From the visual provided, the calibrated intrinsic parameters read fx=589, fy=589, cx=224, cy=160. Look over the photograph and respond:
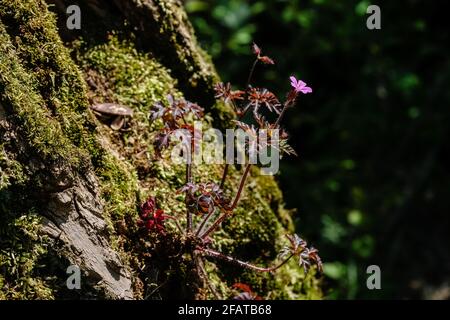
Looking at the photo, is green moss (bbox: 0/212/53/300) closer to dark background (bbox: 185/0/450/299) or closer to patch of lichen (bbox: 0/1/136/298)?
patch of lichen (bbox: 0/1/136/298)

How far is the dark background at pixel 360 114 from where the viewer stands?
5840 mm

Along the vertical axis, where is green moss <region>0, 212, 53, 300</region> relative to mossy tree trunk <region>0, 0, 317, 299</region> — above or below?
below

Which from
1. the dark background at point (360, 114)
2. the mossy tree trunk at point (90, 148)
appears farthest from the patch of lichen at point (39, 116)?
the dark background at point (360, 114)

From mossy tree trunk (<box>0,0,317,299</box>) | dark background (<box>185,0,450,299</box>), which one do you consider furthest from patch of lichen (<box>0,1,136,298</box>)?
dark background (<box>185,0,450,299</box>)

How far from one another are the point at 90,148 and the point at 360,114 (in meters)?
4.23

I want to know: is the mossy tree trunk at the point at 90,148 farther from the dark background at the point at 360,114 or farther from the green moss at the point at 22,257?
the dark background at the point at 360,114

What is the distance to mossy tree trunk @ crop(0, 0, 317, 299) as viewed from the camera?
2.00m

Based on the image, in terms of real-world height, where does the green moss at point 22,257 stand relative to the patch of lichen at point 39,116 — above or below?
below

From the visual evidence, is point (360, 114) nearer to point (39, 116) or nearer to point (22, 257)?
point (39, 116)

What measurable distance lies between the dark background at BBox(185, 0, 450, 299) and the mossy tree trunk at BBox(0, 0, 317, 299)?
301cm

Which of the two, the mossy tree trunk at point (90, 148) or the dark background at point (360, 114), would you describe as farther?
the dark background at point (360, 114)

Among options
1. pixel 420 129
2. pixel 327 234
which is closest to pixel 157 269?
pixel 327 234

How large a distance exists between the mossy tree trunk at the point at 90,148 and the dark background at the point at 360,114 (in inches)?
119

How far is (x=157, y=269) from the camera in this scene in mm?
2381
